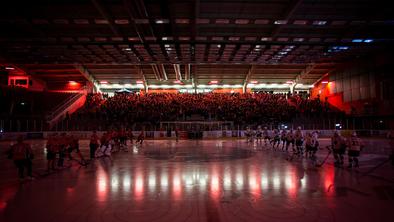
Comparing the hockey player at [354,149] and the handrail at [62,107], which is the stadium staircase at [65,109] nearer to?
the handrail at [62,107]

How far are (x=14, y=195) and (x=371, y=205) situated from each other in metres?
9.55

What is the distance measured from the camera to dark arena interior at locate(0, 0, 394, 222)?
703 cm

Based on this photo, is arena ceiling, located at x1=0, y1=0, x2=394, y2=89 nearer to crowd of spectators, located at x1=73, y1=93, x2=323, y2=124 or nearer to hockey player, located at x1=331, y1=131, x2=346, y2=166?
crowd of spectators, located at x1=73, y1=93, x2=323, y2=124

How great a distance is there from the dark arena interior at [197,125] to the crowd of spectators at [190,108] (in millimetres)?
215

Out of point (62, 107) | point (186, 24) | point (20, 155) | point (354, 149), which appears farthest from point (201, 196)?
point (62, 107)

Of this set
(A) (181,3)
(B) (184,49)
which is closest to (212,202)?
(A) (181,3)

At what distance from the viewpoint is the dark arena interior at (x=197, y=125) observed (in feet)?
23.1

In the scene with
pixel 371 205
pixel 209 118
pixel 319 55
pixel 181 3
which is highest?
pixel 181 3

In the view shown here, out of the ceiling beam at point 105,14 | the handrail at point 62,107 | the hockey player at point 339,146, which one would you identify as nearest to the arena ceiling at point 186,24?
the ceiling beam at point 105,14

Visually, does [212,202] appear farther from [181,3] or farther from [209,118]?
[209,118]

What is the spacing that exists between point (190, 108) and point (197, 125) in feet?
12.9

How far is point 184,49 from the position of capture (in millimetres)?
37375

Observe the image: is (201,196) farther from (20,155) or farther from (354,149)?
(354,149)

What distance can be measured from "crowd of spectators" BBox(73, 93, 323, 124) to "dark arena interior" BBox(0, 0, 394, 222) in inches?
8.5
